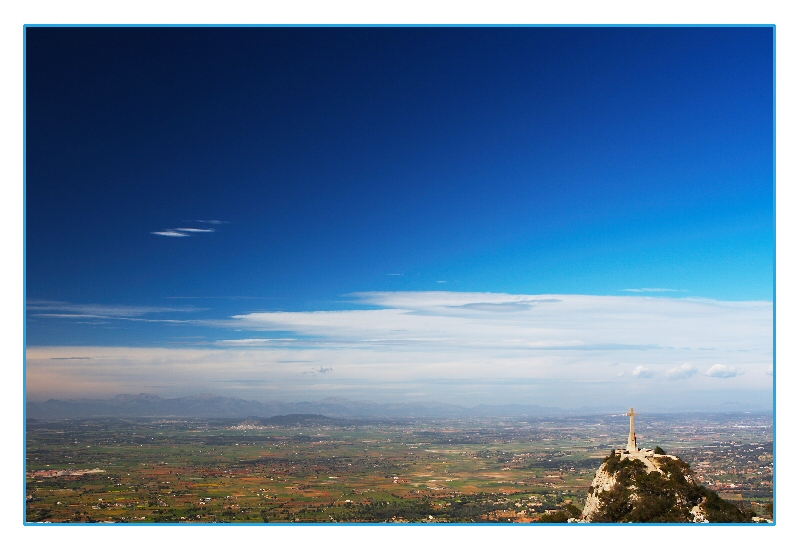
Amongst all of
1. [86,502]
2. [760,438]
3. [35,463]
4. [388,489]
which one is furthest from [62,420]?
[760,438]

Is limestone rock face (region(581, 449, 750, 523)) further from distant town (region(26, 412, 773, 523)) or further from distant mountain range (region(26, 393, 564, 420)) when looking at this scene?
distant mountain range (region(26, 393, 564, 420))

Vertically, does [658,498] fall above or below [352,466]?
above

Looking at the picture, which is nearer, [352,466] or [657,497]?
[657,497]

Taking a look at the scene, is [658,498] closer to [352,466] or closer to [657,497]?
[657,497]

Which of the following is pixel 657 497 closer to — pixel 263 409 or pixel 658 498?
pixel 658 498

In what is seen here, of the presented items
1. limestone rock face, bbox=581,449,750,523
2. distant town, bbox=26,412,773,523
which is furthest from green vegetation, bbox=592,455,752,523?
distant town, bbox=26,412,773,523

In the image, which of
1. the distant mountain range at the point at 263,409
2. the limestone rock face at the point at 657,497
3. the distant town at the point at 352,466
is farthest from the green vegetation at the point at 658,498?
the distant mountain range at the point at 263,409

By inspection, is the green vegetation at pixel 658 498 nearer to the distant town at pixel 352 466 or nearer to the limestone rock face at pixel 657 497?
the limestone rock face at pixel 657 497

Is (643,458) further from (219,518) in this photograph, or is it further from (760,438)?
(760,438)

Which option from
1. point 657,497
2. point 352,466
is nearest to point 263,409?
point 352,466
